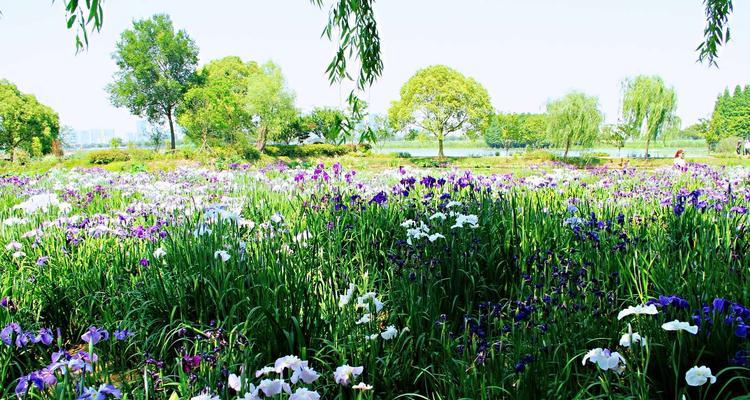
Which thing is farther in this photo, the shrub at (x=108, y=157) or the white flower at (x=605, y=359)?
the shrub at (x=108, y=157)

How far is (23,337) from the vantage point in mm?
1816

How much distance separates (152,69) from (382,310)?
49.0 metres

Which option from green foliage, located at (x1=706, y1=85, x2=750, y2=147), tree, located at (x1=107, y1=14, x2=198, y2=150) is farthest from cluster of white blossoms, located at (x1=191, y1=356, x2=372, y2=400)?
green foliage, located at (x1=706, y1=85, x2=750, y2=147)

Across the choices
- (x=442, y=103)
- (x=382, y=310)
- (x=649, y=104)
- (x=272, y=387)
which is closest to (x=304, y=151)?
(x=442, y=103)

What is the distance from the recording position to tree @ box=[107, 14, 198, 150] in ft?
146

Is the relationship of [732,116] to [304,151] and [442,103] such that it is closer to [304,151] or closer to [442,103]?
[442,103]

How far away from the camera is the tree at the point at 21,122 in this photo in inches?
1689

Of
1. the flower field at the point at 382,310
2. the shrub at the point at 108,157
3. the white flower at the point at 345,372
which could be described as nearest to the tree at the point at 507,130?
the shrub at the point at 108,157

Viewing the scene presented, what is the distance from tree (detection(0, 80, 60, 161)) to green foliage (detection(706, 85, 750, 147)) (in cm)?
8858

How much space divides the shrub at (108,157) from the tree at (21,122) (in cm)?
2079

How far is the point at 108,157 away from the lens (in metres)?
26.4

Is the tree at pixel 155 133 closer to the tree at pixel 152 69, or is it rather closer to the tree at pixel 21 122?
the tree at pixel 152 69

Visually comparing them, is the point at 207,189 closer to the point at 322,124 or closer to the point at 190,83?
the point at 190,83

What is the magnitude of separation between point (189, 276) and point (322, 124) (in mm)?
59000
